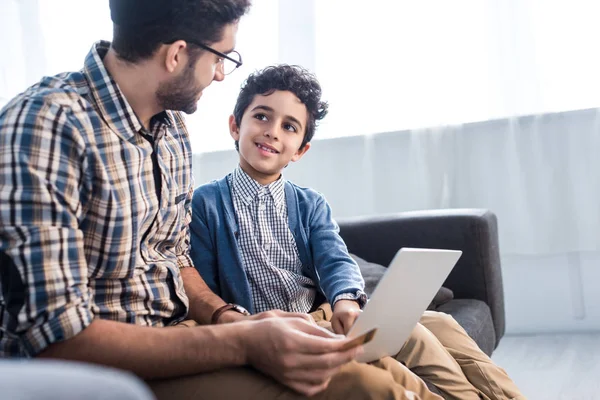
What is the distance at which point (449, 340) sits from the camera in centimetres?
147

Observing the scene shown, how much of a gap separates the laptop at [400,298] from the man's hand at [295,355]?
0.07 m

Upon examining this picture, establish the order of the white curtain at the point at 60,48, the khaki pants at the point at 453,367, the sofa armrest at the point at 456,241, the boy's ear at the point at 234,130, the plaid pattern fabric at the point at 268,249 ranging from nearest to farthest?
the khaki pants at the point at 453,367 → the plaid pattern fabric at the point at 268,249 → the boy's ear at the point at 234,130 → the sofa armrest at the point at 456,241 → the white curtain at the point at 60,48

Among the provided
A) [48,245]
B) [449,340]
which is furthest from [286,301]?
[48,245]

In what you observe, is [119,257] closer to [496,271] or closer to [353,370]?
[353,370]

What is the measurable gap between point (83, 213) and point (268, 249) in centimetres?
66

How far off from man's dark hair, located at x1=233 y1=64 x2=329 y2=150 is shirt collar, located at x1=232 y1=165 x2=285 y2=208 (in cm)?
19

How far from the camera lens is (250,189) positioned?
5.56ft

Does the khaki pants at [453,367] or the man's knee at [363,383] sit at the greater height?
the man's knee at [363,383]

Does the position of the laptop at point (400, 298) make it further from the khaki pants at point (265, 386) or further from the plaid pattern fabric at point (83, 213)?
the plaid pattern fabric at point (83, 213)

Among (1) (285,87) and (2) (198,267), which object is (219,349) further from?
(1) (285,87)

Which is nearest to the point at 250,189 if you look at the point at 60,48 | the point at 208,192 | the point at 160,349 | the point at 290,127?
the point at 208,192

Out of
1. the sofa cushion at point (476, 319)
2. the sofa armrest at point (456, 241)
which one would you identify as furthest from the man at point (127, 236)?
the sofa armrest at point (456, 241)

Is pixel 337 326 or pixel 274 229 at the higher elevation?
pixel 274 229

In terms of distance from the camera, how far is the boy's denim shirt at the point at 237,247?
1.57 meters
